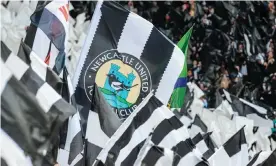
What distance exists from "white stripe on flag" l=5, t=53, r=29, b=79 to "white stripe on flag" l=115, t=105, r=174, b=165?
1.41 m

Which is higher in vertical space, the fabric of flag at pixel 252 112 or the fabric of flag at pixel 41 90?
the fabric of flag at pixel 41 90

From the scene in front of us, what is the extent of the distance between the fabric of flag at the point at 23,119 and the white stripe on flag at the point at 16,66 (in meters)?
0.11

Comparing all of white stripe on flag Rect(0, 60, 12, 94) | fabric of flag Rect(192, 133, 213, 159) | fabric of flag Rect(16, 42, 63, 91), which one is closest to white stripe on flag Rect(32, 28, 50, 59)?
fabric of flag Rect(192, 133, 213, 159)

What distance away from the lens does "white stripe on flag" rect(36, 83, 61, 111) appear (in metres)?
4.29

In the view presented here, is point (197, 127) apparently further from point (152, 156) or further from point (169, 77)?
point (152, 156)

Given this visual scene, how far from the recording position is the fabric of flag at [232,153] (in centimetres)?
699

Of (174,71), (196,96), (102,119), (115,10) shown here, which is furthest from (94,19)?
(196,96)

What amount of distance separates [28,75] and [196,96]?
33.0ft

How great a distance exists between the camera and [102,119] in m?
6.45

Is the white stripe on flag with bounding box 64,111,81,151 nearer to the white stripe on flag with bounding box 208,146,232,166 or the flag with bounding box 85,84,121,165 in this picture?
the flag with bounding box 85,84,121,165

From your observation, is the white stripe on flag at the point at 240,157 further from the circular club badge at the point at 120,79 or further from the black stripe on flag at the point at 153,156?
the black stripe on flag at the point at 153,156

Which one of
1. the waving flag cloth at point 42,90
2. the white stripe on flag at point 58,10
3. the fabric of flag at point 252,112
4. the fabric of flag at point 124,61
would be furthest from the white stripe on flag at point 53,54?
the fabric of flag at point 252,112

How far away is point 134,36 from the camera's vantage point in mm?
7801

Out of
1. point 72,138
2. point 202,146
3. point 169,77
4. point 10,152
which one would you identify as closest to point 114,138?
point 72,138
